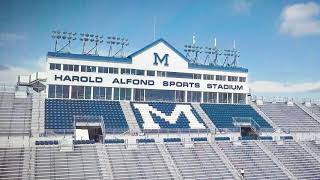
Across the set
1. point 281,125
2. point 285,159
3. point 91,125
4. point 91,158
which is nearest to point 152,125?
point 91,125

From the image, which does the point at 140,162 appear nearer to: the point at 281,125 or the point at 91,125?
the point at 91,125

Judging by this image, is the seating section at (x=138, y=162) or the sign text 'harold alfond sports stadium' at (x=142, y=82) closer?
the seating section at (x=138, y=162)

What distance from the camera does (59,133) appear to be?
144 feet

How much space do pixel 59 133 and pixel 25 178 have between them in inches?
321

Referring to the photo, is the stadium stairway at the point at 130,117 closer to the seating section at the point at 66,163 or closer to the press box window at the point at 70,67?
the seating section at the point at 66,163

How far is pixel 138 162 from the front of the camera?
42156 mm

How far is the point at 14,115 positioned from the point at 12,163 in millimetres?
9057

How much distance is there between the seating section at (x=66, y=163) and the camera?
124 feet

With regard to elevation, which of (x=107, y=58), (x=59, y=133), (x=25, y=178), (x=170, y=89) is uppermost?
(x=107, y=58)

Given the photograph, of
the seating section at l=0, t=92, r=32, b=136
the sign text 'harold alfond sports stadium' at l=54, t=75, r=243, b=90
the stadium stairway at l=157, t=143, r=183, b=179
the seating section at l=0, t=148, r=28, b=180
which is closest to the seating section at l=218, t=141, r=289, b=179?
the stadium stairway at l=157, t=143, r=183, b=179

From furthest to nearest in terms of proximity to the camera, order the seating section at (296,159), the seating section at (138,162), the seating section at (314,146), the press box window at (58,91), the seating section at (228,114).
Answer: the seating section at (228,114), the seating section at (314,146), the press box window at (58,91), the seating section at (296,159), the seating section at (138,162)

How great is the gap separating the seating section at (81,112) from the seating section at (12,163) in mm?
5327

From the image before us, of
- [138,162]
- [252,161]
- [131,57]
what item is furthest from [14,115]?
[252,161]

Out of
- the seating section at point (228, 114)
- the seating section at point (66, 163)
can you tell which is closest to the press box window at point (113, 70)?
the seating section at point (66, 163)
